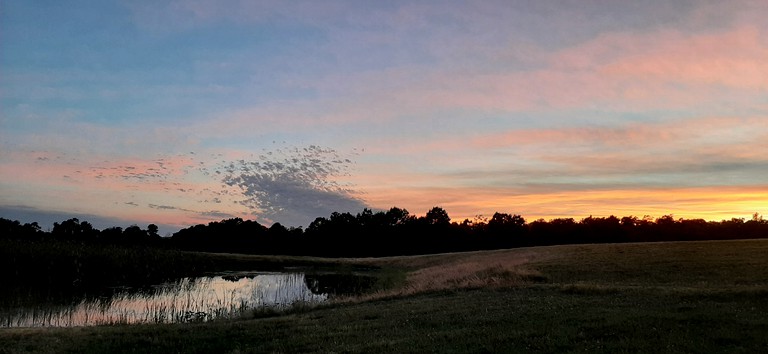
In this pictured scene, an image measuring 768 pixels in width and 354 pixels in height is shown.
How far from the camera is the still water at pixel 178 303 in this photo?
25.8 m

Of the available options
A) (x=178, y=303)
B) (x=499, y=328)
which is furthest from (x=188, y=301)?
(x=499, y=328)

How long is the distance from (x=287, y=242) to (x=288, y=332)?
136546 millimetres

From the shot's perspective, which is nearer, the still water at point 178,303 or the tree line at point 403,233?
the still water at point 178,303

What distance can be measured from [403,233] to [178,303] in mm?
125533

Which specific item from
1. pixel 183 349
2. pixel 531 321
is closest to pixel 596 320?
pixel 531 321

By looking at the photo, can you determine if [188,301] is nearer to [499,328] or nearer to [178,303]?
[178,303]

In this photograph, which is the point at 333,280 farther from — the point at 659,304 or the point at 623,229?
the point at 623,229

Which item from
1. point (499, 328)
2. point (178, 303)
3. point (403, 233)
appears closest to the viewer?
point (499, 328)

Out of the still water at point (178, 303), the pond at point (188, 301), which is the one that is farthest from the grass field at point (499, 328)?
the still water at point (178, 303)

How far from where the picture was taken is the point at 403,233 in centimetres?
15675

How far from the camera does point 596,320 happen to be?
53.8 ft

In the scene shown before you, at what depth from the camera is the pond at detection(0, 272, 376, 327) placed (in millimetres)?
25953

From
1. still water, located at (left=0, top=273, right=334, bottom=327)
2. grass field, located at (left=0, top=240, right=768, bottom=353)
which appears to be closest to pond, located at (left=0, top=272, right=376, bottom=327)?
still water, located at (left=0, top=273, right=334, bottom=327)

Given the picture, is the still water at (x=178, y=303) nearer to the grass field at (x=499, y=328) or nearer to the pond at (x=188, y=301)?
the pond at (x=188, y=301)
